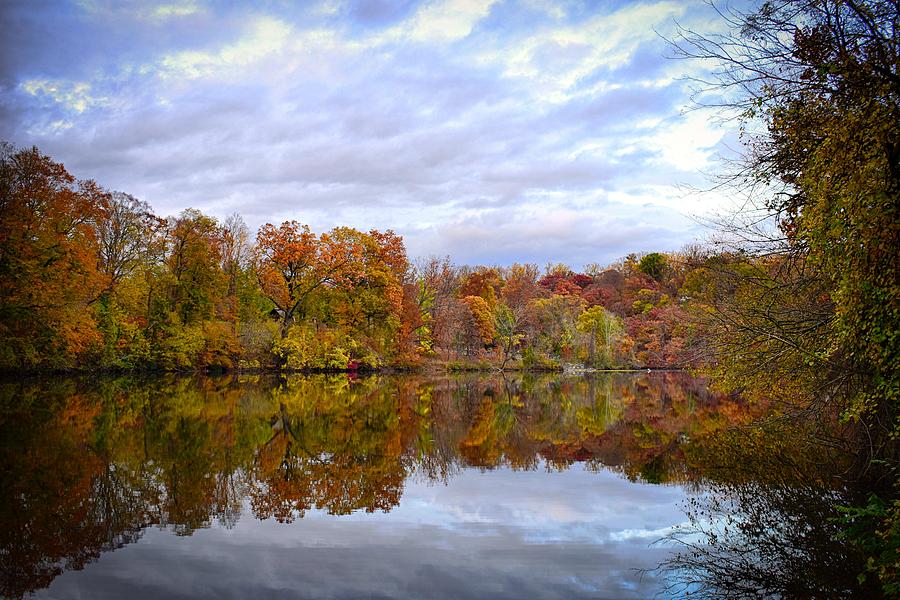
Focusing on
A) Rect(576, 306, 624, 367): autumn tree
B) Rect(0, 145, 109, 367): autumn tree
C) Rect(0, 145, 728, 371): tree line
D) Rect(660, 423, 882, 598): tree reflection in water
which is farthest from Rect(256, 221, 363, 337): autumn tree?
Rect(660, 423, 882, 598): tree reflection in water

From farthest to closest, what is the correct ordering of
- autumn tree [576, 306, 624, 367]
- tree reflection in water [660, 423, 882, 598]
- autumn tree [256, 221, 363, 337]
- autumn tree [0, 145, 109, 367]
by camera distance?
autumn tree [576, 306, 624, 367] → autumn tree [256, 221, 363, 337] → autumn tree [0, 145, 109, 367] → tree reflection in water [660, 423, 882, 598]

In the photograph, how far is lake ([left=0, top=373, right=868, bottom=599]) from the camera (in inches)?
212

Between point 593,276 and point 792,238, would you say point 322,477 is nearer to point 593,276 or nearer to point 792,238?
point 792,238

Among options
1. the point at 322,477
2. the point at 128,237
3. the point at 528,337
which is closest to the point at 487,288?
the point at 528,337

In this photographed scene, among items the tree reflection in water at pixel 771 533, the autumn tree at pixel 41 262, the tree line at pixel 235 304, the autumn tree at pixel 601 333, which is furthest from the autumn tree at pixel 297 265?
the tree reflection in water at pixel 771 533

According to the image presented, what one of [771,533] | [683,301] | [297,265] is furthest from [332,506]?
[297,265]

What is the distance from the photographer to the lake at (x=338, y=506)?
5.38 m

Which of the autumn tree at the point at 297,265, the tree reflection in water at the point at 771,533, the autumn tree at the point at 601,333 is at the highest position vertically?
the autumn tree at the point at 297,265

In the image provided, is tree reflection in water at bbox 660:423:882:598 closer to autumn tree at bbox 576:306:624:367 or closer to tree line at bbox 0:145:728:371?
tree line at bbox 0:145:728:371

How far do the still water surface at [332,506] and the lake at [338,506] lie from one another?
0.03 meters

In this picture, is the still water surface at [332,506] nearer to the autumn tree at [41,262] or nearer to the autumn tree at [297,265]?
the autumn tree at [41,262]

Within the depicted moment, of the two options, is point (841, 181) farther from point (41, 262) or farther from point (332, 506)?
point (41, 262)

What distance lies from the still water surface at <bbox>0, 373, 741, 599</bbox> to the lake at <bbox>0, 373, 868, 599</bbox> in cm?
3

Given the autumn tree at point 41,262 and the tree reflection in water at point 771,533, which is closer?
the tree reflection in water at point 771,533
